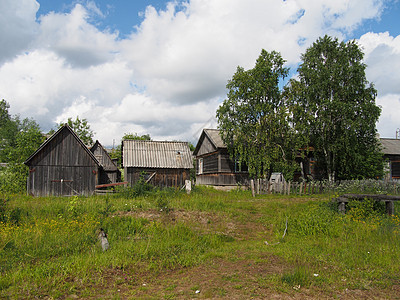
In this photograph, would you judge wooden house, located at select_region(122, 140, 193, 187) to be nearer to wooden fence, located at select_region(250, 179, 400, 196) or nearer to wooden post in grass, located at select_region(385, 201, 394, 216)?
wooden fence, located at select_region(250, 179, 400, 196)

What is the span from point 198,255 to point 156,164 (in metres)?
15.0

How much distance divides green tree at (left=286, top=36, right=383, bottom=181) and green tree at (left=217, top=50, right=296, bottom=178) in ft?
4.21

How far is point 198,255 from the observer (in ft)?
24.8

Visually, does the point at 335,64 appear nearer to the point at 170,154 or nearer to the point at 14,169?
the point at 170,154

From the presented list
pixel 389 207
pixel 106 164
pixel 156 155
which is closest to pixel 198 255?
pixel 389 207

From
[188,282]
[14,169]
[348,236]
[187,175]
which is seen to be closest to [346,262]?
[348,236]

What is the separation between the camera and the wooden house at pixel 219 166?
2588 cm

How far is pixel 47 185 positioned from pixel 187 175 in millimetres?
9618

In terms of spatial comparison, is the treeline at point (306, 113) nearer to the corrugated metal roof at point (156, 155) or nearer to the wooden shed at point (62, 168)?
the corrugated metal roof at point (156, 155)

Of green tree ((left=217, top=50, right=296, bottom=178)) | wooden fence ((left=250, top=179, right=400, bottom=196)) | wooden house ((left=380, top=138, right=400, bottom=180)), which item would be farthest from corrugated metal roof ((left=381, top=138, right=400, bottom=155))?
green tree ((left=217, top=50, right=296, bottom=178))

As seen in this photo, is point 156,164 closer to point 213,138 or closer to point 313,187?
point 213,138

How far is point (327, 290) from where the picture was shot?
17.3 feet

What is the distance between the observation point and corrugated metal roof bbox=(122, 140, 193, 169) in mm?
22031

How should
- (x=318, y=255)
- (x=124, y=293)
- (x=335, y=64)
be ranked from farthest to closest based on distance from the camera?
(x=335, y=64)
(x=318, y=255)
(x=124, y=293)
